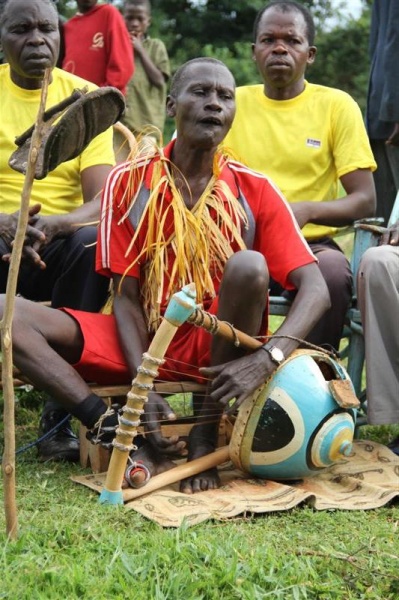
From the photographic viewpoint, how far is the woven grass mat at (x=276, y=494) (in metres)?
3.57

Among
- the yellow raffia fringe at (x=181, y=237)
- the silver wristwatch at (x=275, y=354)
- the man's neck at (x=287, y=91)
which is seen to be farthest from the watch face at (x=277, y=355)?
the man's neck at (x=287, y=91)

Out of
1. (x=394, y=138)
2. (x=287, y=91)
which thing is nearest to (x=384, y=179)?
(x=394, y=138)

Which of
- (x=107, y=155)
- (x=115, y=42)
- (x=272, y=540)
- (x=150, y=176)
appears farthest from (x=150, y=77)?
(x=272, y=540)

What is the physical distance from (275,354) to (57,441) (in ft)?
3.63

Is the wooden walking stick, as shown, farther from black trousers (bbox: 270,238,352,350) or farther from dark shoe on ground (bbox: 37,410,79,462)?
black trousers (bbox: 270,238,352,350)

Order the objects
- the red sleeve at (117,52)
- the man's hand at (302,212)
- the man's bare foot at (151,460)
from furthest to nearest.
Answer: the red sleeve at (117,52)
the man's hand at (302,212)
the man's bare foot at (151,460)

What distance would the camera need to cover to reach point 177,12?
628 inches

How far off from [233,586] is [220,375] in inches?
41.4

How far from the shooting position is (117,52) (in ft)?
26.5

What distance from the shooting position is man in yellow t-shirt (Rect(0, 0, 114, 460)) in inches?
178

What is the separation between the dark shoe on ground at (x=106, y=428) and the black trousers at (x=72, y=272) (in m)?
0.68

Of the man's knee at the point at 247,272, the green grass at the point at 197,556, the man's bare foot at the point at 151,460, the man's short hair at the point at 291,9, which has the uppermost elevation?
the man's short hair at the point at 291,9

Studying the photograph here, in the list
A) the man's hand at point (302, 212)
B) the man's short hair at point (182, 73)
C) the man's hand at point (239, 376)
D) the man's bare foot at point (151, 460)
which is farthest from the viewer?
the man's hand at point (302, 212)

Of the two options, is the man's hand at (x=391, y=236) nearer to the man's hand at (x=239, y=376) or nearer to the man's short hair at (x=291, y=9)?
the man's hand at (x=239, y=376)
